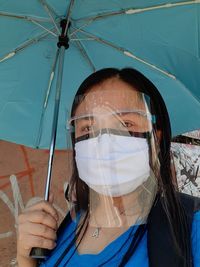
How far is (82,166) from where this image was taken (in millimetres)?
1390

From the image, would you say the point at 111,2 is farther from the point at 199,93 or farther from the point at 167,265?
the point at 167,265

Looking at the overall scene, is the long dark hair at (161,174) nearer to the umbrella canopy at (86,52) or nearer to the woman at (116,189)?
the woman at (116,189)

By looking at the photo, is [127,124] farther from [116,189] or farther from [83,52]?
[83,52]

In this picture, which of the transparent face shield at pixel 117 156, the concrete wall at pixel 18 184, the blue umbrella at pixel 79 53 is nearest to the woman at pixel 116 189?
the transparent face shield at pixel 117 156

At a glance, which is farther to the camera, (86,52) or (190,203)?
(86,52)

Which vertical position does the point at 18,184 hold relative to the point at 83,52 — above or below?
below

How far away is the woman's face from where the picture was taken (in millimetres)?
1350

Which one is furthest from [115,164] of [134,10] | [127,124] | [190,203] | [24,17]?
[24,17]

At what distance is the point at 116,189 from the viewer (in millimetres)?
1280

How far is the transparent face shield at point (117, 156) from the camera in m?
1.28

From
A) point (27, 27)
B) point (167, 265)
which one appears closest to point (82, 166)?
point (167, 265)

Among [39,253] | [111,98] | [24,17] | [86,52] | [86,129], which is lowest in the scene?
[39,253]

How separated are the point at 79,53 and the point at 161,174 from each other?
929mm

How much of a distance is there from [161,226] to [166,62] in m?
0.97
